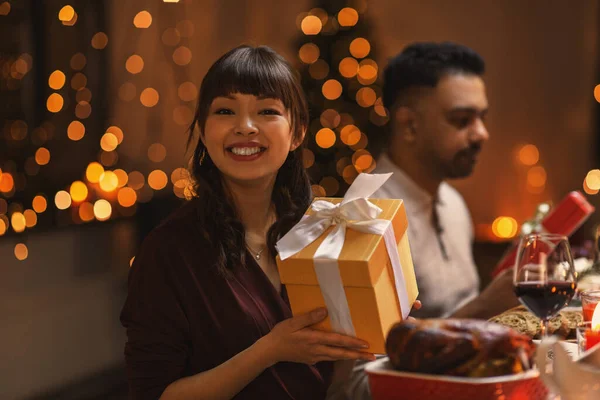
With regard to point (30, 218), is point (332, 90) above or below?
above

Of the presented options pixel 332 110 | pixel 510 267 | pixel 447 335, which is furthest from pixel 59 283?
pixel 447 335

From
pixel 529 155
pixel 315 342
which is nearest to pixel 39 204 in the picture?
pixel 315 342

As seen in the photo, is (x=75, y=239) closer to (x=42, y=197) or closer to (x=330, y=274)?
(x=42, y=197)

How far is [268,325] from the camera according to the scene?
1617mm

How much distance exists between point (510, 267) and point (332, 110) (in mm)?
2575

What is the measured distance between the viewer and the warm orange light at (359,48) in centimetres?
488

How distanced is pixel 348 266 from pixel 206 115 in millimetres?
611

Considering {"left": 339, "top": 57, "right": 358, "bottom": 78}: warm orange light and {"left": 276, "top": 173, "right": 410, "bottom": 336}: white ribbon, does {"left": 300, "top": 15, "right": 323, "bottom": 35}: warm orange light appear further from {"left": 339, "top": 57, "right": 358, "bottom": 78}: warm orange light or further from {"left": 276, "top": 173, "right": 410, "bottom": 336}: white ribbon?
{"left": 276, "top": 173, "right": 410, "bottom": 336}: white ribbon

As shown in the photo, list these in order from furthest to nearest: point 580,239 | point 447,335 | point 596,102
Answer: point 596,102 < point 580,239 < point 447,335

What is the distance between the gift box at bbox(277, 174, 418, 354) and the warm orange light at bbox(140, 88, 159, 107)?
11.7ft

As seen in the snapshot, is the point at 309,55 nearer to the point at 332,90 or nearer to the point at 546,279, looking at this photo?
the point at 332,90

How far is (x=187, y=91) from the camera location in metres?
5.08

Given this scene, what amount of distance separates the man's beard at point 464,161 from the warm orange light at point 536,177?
3.13 m

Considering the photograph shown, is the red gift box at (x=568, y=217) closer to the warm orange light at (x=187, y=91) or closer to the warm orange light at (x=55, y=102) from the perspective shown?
the warm orange light at (x=55, y=102)
